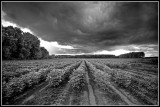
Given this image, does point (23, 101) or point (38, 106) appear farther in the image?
point (23, 101)

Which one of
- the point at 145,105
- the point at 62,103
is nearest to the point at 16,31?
the point at 62,103

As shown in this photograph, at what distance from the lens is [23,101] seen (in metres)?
5.39

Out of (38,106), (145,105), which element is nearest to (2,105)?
(38,106)

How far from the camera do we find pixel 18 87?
5.96 m

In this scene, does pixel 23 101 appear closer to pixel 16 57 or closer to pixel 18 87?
pixel 18 87

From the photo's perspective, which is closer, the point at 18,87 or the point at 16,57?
the point at 18,87

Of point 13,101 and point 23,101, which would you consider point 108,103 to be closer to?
point 23,101

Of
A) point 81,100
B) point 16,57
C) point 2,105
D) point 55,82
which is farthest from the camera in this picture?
point 16,57

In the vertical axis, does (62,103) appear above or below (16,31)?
below

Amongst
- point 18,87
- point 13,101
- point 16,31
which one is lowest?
point 13,101

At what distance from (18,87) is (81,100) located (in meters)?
4.39

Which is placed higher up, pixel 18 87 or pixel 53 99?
pixel 18 87

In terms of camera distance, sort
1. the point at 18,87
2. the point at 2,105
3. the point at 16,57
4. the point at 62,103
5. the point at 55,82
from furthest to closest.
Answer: the point at 16,57, the point at 55,82, the point at 18,87, the point at 62,103, the point at 2,105

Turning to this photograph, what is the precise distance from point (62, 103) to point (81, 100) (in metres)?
1.21
